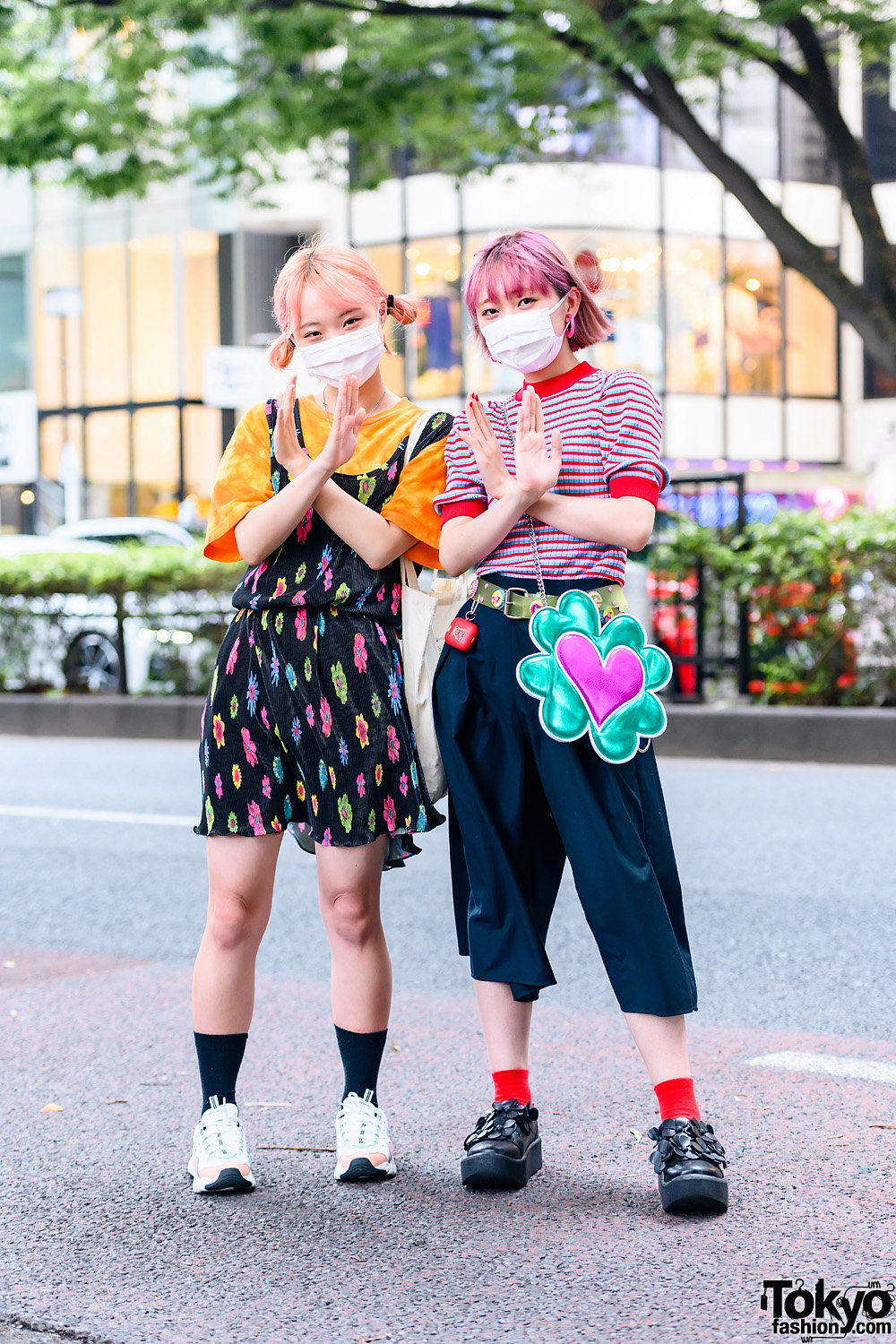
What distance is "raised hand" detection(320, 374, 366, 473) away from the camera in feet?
10.2

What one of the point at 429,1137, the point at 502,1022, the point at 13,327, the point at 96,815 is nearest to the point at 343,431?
the point at 502,1022

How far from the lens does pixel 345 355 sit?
3258 mm

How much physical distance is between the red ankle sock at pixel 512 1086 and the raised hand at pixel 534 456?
116cm

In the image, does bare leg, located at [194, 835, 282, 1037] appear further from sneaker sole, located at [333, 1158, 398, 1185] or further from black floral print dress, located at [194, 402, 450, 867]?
sneaker sole, located at [333, 1158, 398, 1185]

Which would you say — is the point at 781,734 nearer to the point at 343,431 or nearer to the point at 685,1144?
the point at 685,1144

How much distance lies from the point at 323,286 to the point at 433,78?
10.7 meters

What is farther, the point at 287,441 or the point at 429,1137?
the point at 429,1137

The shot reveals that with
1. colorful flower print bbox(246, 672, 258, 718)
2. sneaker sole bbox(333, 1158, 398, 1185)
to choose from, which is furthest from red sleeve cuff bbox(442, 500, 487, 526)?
sneaker sole bbox(333, 1158, 398, 1185)

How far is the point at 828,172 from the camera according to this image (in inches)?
1176

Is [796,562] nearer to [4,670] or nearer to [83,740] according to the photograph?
[83,740]

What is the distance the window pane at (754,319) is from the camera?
29.0 meters

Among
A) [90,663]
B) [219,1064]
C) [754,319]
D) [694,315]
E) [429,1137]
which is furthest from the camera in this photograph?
[754,319]

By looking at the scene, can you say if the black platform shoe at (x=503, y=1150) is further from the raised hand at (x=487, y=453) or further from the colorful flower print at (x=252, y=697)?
the raised hand at (x=487, y=453)

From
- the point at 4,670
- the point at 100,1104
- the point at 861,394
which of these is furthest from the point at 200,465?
the point at 100,1104
